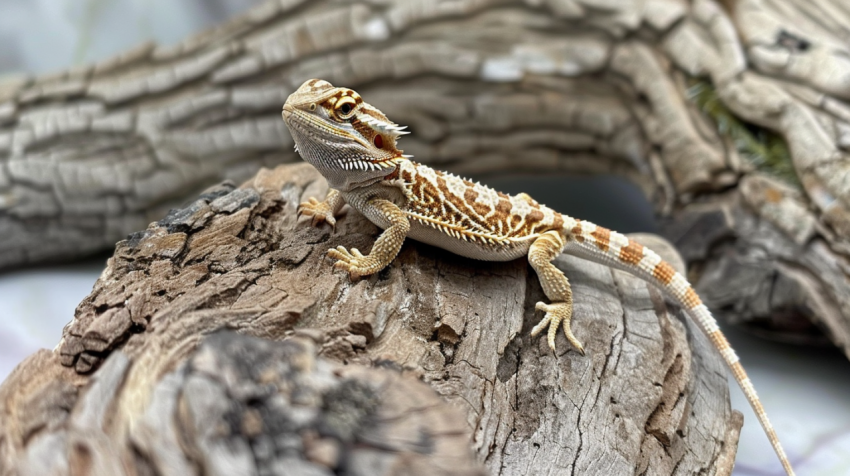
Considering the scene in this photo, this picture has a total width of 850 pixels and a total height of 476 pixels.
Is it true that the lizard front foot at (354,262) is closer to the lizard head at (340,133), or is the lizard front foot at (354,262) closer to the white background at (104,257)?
the lizard head at (340,133)

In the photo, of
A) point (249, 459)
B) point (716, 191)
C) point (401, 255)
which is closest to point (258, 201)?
point (401, 255)

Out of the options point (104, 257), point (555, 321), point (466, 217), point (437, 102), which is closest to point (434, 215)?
point (466, 217)

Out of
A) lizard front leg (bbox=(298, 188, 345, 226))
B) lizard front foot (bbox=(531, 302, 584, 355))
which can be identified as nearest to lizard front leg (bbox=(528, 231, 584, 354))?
lizard front foot (bbox=(531, 302, 584, 355))

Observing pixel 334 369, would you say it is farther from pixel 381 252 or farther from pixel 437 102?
pixel 437 102

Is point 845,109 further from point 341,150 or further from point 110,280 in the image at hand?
point 110,280

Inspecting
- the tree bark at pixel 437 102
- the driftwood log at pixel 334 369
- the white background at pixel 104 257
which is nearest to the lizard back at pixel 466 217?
the driftwood log at pixel 334 369

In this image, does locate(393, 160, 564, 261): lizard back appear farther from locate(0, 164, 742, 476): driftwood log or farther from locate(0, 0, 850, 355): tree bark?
locate(0, 0, 850, 355): tree bark

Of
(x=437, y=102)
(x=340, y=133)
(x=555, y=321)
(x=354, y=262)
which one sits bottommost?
(x=555, y=321)
